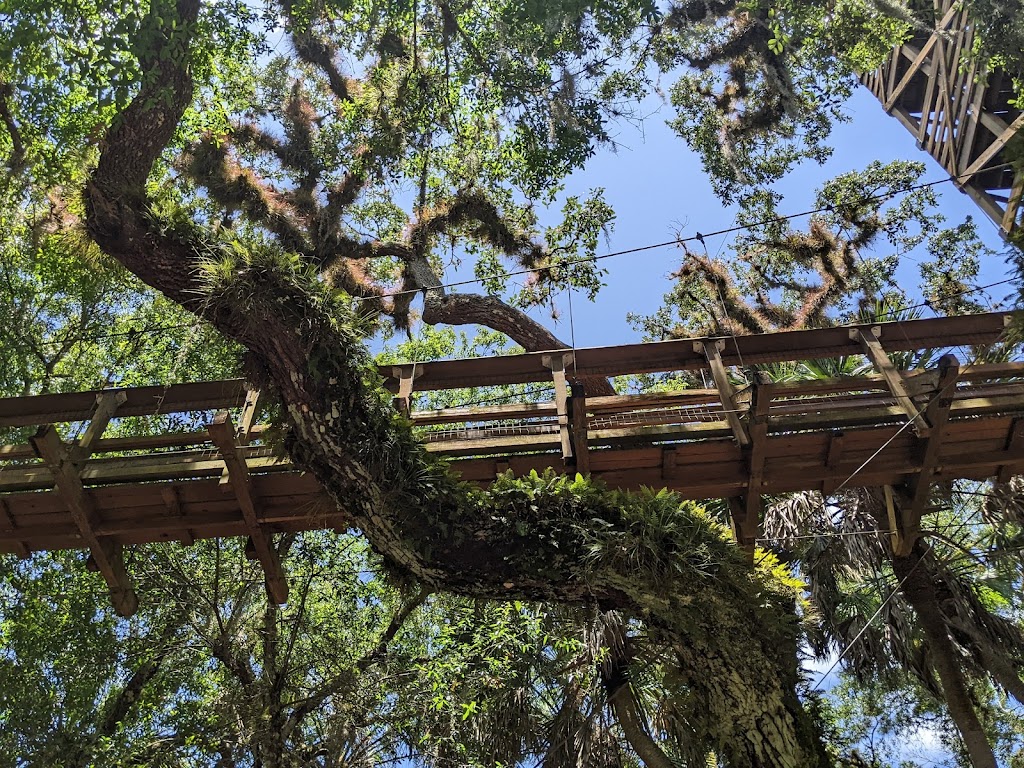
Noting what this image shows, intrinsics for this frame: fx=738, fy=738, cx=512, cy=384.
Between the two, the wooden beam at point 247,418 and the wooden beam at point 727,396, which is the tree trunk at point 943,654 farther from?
the wooden beam at point 247,418

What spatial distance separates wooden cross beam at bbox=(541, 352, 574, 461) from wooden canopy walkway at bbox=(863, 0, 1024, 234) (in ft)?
19.5

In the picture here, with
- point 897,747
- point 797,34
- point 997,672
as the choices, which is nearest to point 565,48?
point 797,34

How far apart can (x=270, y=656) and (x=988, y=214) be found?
1037 cm

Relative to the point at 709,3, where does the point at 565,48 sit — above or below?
below

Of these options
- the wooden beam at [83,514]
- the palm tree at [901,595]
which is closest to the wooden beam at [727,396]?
the palm tree at [901,595]

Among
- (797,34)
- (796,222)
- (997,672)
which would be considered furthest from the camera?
(796,222)

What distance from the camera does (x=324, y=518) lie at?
495cm

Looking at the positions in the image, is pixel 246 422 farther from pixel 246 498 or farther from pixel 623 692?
pixel 623 692

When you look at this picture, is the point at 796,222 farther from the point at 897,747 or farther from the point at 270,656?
the point at 270,656

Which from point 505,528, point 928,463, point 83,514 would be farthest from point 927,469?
point 83,514

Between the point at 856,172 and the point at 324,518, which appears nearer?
the point at 324,518

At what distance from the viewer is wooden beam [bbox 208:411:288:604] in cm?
446

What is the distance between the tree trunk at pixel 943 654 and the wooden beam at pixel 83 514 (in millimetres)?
5780

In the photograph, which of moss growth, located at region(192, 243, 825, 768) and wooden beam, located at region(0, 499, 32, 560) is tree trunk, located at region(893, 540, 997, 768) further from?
wooden beam, located at region(0, 499, 32, 560)
